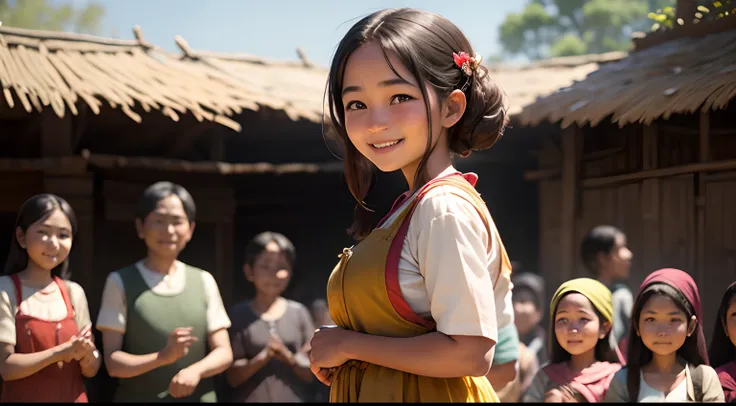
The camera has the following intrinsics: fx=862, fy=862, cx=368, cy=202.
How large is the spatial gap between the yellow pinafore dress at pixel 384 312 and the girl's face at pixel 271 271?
288cm

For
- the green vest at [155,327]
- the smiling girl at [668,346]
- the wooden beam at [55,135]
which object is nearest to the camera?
the smiling girl at [668,346]

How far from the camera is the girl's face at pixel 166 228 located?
3.84 metres

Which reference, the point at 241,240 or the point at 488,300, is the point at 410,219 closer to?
the point at 488,300

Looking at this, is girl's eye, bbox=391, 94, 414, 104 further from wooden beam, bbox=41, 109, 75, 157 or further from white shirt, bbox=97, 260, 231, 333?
wooden beam, bbox=41, 109, 75, 157

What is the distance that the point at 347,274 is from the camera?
1.72 metres

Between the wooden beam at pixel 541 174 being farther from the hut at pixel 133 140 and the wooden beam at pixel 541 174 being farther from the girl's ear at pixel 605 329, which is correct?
the girl's ear at pixel 605 329

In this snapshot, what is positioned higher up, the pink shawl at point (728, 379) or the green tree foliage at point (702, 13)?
the green tree foliage at point (702, 13)

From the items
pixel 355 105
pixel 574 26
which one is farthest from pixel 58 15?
pixel 355 105

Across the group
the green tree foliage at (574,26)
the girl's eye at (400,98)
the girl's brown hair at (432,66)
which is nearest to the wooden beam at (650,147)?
the girl's brown hair at (432,66)

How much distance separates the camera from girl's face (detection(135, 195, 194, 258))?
3836mm

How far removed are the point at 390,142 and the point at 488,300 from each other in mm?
396

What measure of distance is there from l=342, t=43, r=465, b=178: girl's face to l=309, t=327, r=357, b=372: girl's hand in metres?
0.36

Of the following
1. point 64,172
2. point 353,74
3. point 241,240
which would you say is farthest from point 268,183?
point 353,74

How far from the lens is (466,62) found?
1803mm
